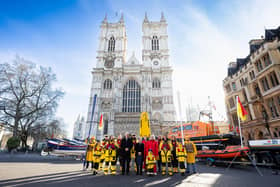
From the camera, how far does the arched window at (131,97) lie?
106ft

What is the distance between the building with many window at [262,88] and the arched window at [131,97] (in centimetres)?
1905

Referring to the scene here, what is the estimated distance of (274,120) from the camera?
13.9 metres

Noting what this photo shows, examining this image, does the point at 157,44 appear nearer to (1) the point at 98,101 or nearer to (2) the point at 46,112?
(1) the point at 98,101

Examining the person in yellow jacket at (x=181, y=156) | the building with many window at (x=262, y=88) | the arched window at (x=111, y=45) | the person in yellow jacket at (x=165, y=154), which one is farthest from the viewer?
the arched window at (x=111, y=45)

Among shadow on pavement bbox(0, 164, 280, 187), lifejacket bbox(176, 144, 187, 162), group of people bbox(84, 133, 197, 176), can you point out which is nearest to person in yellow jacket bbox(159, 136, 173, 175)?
group of people bbox(84, 133, 197, 176)

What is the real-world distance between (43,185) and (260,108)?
67.7ft

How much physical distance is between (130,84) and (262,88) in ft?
83.5

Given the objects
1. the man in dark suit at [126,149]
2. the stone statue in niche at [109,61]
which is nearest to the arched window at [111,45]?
the stone statue in niche at [109,61]

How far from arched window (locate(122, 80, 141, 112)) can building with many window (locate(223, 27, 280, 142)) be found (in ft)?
62.5

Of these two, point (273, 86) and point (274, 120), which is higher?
point (273, 86)

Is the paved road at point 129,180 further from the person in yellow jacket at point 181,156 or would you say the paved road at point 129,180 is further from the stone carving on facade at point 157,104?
the stone carving on facade at point 157,104

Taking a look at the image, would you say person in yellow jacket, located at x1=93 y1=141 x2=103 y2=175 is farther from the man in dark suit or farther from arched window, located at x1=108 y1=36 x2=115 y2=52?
arched window, located at x1=108 y1=36 x2=115 y2=52

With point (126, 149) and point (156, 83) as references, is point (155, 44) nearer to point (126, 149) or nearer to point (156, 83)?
point (156, 83)

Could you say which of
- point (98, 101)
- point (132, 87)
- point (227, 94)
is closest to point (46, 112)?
point (98, 101)
